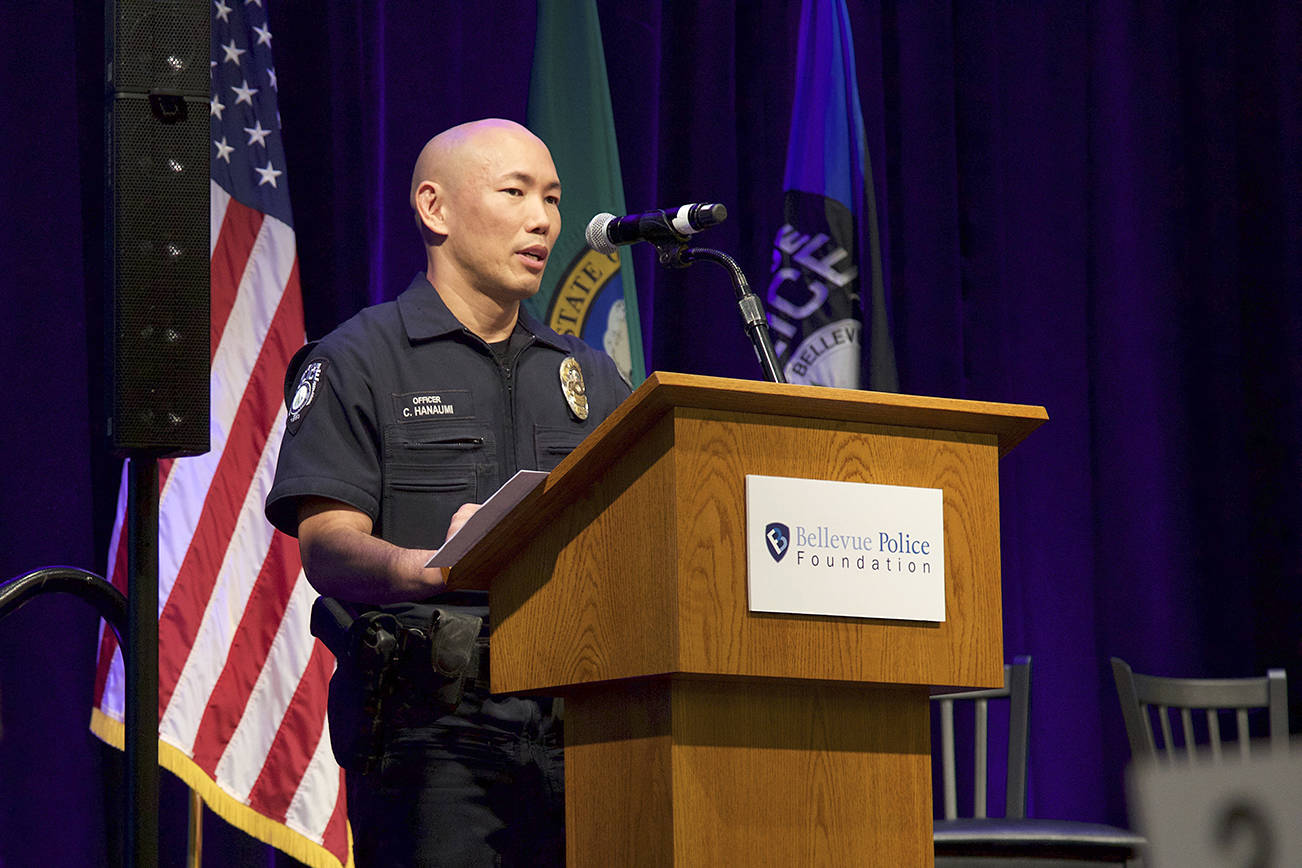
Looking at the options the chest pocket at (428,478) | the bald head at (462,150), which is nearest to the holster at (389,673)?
the chest pocket at (428,478)

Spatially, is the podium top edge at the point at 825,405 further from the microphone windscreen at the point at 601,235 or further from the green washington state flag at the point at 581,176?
the green washington state flag at the point at 581,176

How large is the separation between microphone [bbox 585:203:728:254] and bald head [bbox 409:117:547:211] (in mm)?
360

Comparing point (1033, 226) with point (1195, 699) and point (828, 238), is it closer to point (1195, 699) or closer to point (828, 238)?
point (828, 238)

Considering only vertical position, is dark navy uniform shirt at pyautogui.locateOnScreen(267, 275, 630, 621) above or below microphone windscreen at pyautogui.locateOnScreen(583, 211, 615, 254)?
below

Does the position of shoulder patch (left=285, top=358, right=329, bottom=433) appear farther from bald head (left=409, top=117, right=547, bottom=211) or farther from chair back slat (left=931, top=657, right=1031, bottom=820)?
chair back slat (left=931, top=657, right=1031, bottom=820)

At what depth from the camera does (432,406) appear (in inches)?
87.5

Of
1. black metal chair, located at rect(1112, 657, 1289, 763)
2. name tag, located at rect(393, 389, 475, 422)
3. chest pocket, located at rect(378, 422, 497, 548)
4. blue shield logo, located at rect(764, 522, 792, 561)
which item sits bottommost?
black metal chair, located at rect(1112, 657, 1289, 763)

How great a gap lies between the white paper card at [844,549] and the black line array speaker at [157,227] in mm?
868

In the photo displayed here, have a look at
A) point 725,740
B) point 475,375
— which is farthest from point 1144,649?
point 725,740

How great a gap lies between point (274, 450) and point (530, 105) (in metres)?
1.18

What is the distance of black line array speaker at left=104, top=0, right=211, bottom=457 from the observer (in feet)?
6.67

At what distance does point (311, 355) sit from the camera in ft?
7.41

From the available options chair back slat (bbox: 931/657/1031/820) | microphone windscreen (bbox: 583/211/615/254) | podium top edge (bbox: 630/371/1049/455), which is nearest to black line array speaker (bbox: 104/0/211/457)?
microphone windscreen (bbox: 583/211/615/254)

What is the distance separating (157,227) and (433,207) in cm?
50
